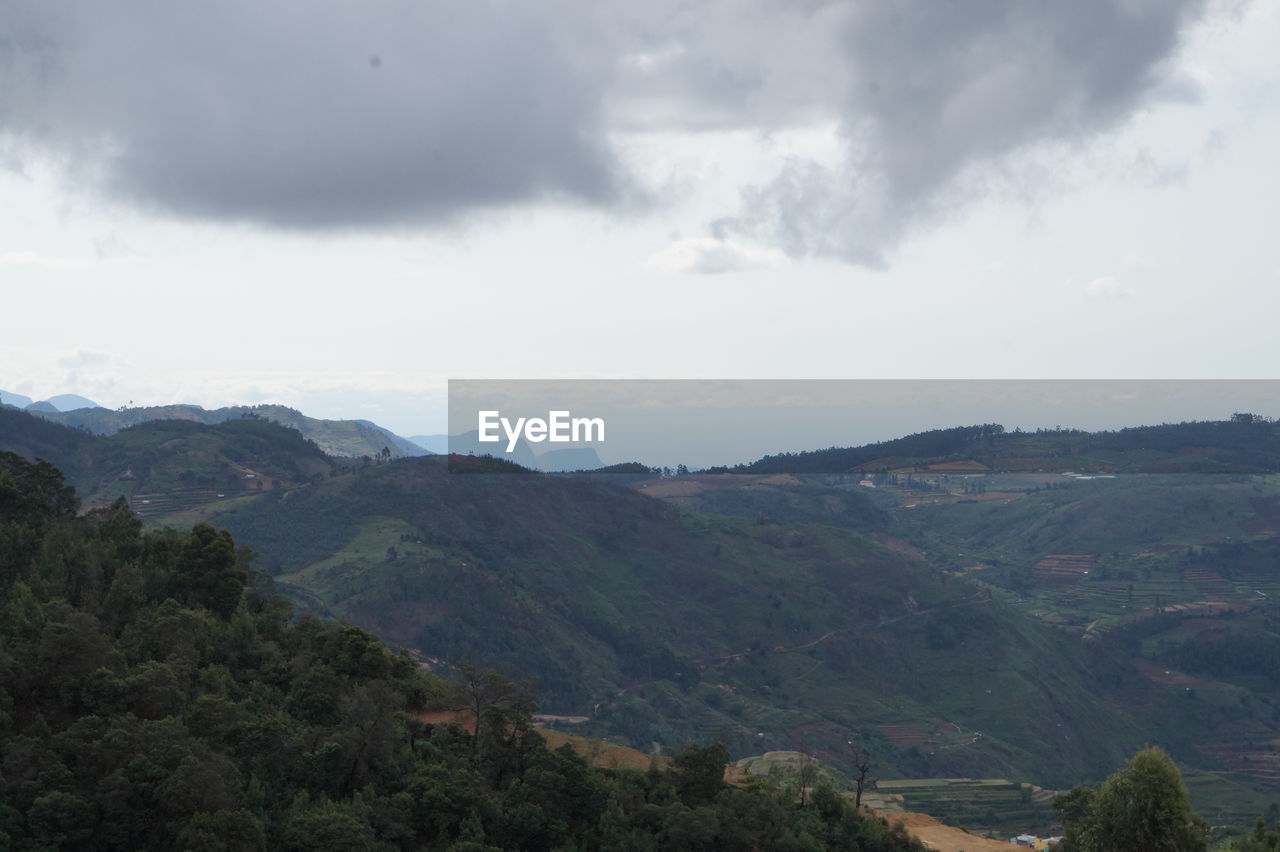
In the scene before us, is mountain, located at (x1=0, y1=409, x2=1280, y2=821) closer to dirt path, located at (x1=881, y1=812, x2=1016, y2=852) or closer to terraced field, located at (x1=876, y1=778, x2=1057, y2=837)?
terraced field, located at (x1=876, y1=778, x2=1057, y2=837)

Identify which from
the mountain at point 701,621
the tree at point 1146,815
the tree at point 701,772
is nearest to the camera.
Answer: the tree at point 1146,815

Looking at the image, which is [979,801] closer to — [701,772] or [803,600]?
[803,600]

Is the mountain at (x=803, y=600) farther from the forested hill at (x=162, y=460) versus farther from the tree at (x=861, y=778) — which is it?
the tree at (x=861, y=778)

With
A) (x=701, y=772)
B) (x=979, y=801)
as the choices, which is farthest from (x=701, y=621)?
(x=701, y=772)

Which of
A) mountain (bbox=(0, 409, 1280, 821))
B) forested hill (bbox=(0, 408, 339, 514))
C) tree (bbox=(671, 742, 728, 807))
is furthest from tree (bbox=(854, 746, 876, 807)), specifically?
forested hill (bbox=(0, 408, 339, 514))

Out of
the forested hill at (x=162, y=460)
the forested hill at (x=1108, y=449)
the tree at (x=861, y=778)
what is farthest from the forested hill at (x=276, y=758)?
the forested hill at (x=1108, y=449)

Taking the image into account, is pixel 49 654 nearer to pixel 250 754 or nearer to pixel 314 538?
pixel 250 754

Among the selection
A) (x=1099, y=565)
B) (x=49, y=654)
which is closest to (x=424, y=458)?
(x=1099, y=565)
